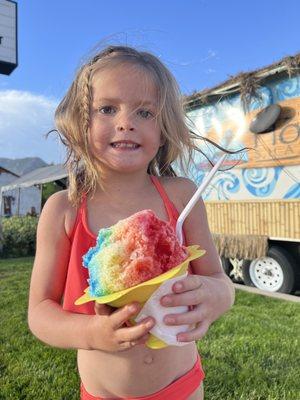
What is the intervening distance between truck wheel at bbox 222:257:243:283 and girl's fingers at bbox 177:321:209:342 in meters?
7.31

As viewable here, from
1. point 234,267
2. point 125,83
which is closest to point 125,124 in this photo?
point 125,83

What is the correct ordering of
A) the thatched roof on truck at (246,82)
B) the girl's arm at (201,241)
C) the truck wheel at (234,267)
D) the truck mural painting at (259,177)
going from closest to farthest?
the girl's arm at (201,241), the thatched roof on truck at (246,82), the truck mural painting at (259,177), the truck wheel at (234,267)

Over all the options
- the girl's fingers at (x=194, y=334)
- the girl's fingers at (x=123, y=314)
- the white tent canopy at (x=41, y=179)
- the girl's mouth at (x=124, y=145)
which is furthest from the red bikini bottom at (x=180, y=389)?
the white tent canopy at (x=41, y=179)

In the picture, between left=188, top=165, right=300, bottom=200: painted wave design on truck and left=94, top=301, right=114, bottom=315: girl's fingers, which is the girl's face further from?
left=188, top=165, right=300, bottom=200: painted wave design on truck

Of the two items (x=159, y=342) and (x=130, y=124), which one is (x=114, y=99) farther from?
(x=159, y=342)

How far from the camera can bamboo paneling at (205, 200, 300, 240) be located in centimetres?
704

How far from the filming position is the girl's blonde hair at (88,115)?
62.2 inches

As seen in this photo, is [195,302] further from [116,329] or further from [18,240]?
[18,240]

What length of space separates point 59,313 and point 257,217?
661 centimetres

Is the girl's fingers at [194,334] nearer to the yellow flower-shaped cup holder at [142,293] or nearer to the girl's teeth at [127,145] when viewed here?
the yellow flower-shaped cup holder at [142,293]

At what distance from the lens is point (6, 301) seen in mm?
6445

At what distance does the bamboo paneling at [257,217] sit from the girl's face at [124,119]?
5858 mm

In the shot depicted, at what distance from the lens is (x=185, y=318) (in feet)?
3.54

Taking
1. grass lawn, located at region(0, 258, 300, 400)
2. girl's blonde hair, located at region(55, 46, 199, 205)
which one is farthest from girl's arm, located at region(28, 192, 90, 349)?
grass lawn, located at region(0, 258, 300, 400)
